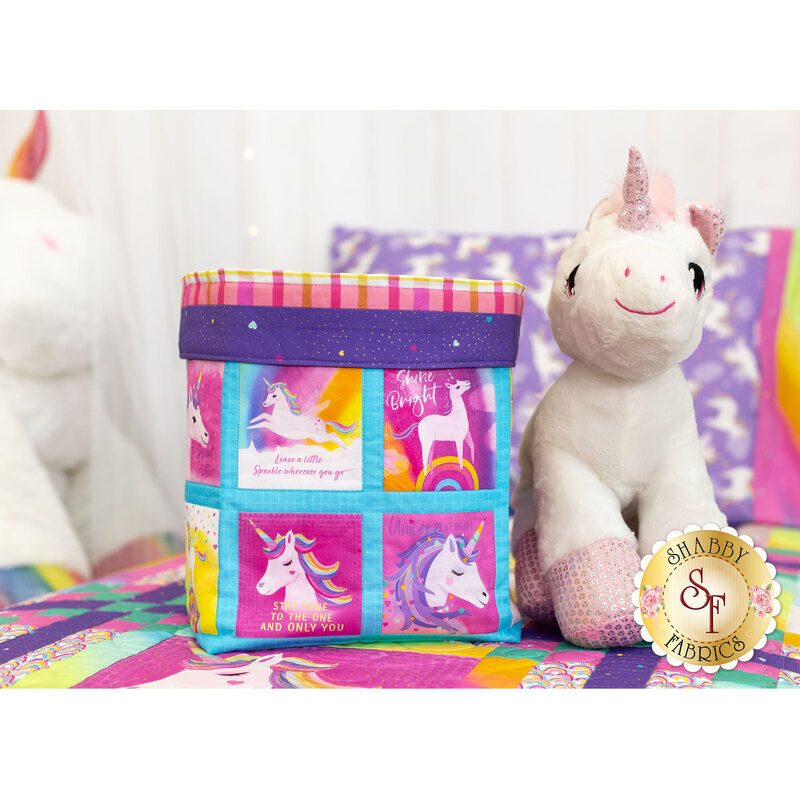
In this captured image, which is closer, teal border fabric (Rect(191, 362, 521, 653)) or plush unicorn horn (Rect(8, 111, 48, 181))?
teal border fabric (Rect(191, 362, 521, 653))

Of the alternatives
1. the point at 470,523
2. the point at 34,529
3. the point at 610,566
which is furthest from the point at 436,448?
the point at 34,529

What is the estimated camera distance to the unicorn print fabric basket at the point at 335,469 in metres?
0.86

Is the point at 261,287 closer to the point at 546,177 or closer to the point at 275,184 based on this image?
the point at 275,184

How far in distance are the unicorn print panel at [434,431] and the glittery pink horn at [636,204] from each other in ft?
0.77

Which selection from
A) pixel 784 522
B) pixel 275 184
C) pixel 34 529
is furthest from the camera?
pixel 275 184

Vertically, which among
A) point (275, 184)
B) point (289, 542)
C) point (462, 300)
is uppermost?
point (275, 184)

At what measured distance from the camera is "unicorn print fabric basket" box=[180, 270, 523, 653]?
0.86m

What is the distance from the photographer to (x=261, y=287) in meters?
0.86

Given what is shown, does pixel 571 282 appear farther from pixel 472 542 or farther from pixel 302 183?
pixel 302 183

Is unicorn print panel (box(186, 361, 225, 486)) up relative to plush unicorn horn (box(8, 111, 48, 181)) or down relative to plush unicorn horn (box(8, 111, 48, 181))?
down

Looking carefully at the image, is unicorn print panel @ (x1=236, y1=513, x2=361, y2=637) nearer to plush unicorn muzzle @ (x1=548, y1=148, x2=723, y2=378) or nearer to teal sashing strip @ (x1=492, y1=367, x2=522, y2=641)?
teal sashing strip @ (x1=492, y1=367, x2=522, y2=641)

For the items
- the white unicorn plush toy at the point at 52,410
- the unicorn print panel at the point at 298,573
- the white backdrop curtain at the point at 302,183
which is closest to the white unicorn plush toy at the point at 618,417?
the unicorn print panel at the point at 298,573

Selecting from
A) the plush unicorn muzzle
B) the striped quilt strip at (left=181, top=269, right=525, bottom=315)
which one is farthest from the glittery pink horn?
the striped quilt strip at (left=181, top=269, right=525, bottom=315)

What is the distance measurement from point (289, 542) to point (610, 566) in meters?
0.34
